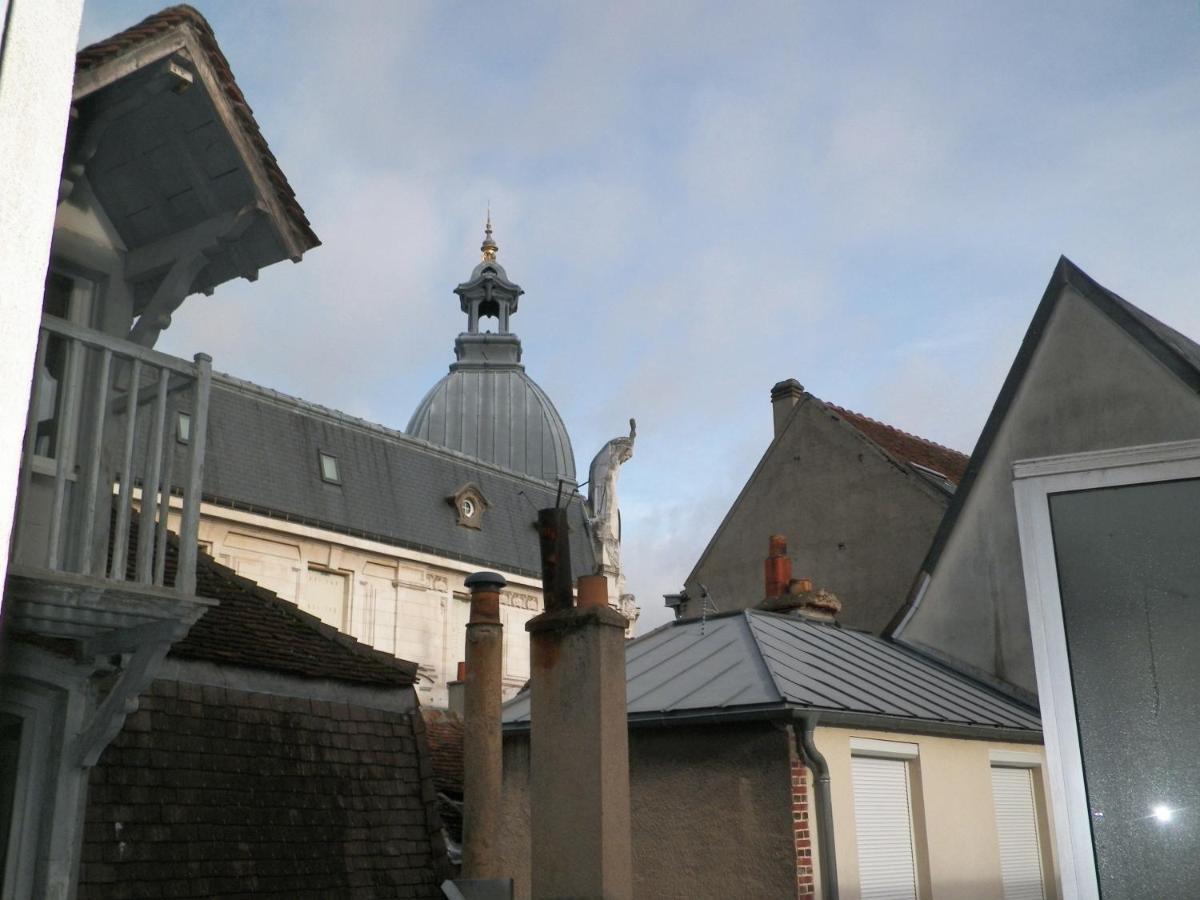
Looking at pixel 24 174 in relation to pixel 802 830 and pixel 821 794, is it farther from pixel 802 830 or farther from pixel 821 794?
pixel 821 794

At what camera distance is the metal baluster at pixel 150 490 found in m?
5.74

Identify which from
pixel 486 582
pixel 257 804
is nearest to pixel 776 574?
pixel 486 582

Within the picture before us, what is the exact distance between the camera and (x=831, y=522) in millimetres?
20297

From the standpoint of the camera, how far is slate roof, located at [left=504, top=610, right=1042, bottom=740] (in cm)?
990

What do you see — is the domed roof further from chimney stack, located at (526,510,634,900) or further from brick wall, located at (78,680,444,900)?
chimney stack, located at (526,510,634,900)

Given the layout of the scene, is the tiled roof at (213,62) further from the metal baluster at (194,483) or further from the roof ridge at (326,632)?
the roof ridge at (326,632)

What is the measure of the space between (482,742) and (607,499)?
22.6 m

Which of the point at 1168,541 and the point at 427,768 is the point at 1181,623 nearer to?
the point at 1168,541

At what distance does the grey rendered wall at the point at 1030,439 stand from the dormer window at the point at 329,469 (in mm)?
14077

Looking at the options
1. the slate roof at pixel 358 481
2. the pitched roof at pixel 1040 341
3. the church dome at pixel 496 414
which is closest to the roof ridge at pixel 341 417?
the slate roof at pixel 358 481

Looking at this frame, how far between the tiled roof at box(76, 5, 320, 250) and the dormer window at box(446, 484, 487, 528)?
819 inches

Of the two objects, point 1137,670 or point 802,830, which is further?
point 802,830

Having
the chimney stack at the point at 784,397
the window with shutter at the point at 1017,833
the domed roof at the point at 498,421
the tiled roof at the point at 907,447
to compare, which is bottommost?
the window with shutter at the point at 1017,833

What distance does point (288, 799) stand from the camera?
815 centimetres
